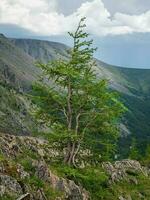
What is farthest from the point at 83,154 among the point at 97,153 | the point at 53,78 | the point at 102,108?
the point at 53,78

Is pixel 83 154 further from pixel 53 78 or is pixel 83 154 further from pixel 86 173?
pixel 53 78

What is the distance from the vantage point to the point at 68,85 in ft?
127

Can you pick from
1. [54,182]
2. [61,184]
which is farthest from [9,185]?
[61,184]

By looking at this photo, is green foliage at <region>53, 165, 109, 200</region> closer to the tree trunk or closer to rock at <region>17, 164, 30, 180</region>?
the tree trunk

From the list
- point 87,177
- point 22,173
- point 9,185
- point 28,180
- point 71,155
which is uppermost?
point 9,185

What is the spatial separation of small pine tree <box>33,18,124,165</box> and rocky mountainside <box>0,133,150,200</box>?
A: 2216 mm

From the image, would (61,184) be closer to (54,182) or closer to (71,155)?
(54,182)

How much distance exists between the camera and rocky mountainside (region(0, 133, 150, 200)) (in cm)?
2776

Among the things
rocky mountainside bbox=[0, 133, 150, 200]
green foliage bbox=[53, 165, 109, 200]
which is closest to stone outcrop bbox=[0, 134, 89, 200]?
rocky mountainside bbox=[0, 133, 150, 200]

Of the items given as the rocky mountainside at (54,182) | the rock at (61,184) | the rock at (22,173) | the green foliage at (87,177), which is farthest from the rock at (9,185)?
the green foliage at (87,177)

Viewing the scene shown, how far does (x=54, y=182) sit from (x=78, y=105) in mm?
8549

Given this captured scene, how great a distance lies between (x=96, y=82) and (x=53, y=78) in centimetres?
409

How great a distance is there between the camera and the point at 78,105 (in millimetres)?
38469

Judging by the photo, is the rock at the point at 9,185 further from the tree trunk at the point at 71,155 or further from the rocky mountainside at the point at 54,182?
the tree trunk at the point at 71,155
